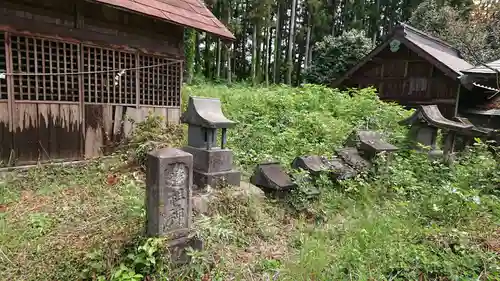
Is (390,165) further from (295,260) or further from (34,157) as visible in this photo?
(34,157)

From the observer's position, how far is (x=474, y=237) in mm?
3746

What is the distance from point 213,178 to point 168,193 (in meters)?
1.56

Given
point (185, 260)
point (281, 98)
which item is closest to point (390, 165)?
point (185, 260)

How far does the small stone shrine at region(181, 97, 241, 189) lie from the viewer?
4895 millimetres

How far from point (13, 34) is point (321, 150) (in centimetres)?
609

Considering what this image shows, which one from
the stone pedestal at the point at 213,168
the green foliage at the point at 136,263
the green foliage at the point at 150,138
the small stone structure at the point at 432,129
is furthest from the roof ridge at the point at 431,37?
the green foliage at the point at 136,263

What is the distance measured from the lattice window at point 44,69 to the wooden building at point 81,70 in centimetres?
2

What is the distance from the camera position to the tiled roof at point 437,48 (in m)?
12.6

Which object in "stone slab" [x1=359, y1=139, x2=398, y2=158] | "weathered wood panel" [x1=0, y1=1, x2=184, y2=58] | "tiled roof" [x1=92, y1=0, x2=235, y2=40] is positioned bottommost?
"stone slab" [x1=359, y1=139, x2=398, y2=158]

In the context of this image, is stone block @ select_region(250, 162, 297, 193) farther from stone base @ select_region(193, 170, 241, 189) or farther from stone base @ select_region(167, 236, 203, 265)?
stone base @ select_region(167, 236, 203, 265)

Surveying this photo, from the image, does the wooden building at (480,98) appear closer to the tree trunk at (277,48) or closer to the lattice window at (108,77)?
the lattice window at (108,77)

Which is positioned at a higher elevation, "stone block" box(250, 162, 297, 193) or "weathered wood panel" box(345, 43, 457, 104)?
"weathered wood panel" box(345, 43, 457, 104)

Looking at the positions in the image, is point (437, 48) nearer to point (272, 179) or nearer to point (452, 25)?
point (452, 25)

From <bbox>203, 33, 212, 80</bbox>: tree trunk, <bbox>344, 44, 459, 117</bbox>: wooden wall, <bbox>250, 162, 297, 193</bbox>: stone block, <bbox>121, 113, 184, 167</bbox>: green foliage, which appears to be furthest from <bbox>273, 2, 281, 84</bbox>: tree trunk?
<bbox>250, 162, 297, 193</bbox>: stone block
